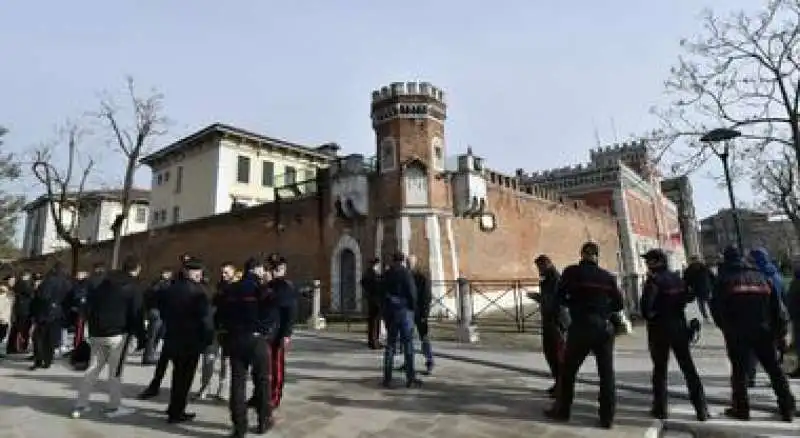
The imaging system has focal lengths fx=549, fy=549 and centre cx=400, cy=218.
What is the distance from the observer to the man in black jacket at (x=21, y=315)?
34.3 feet

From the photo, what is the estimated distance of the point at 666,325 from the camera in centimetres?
582

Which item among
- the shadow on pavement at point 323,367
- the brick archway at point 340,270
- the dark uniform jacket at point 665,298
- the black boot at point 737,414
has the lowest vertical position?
the black boot at point 737,414

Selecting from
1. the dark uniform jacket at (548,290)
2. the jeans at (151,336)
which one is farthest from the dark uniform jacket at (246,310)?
the jeans at (151,336)

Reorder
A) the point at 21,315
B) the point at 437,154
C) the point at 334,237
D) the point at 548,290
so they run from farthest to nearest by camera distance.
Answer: the point at 334,237 < the point at 437,154 < the point at 21,315 < the point at 548,290

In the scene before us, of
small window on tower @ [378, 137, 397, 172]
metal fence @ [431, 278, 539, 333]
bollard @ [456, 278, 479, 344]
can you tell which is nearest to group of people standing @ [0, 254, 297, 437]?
bollard @ [456, 278, 479, 344]

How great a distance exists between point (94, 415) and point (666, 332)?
249 inches

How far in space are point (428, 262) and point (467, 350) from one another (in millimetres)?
8899

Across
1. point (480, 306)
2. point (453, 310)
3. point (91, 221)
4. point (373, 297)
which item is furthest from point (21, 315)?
point (91, 221)

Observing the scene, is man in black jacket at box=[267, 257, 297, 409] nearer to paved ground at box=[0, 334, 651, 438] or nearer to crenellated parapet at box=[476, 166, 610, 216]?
paved ground at box=[0, 334, 651, 438]

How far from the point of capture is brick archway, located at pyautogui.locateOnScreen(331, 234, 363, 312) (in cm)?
2105

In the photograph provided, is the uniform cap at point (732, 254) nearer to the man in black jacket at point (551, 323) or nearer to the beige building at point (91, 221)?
the man in black jacket at point (551, 323)

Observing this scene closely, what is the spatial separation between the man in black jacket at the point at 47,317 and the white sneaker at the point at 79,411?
371 centimetres

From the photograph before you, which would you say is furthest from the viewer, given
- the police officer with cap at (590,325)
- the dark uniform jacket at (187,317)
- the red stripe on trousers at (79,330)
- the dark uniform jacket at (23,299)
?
the dark uniform jacket at (23,299)

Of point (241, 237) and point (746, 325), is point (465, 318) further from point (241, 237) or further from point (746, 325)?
point (241, 237)
